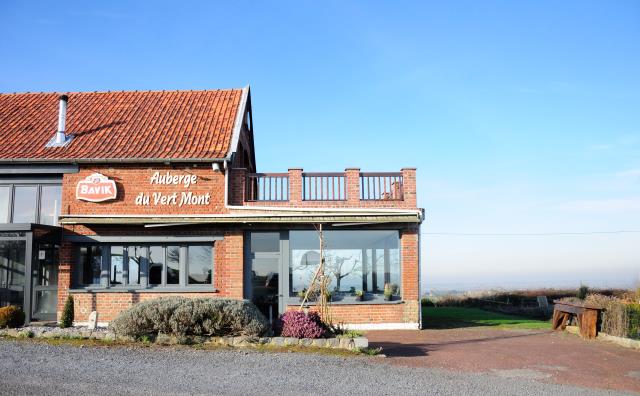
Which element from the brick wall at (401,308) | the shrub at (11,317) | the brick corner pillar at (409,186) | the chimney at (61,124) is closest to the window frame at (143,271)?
the brick wall at (401,308)

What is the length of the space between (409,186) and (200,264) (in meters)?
6.09

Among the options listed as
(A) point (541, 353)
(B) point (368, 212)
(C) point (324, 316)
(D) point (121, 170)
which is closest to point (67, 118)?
(D) point (121, 170)

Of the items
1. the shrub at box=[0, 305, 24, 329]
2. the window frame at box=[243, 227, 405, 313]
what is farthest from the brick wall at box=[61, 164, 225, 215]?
→ the shrub at box=[0, 305, 24, 329]

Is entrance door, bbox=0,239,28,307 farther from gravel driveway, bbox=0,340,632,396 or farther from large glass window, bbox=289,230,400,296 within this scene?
Answer: large glass window, bbox=289,230,400,296

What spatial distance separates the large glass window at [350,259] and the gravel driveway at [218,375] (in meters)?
6.00

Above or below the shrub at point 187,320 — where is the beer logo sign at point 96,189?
above

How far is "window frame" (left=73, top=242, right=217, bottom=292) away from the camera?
638 inches

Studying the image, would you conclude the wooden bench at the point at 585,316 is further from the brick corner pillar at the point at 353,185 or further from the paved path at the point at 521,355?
the brick corner pillar at the point at 353,185

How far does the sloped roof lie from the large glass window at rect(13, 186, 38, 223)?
0.91 m

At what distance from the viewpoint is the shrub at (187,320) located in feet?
36.4

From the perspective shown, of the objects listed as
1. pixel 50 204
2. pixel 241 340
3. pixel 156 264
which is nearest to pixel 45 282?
pixel 50 204

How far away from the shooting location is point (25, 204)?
54.8 feet

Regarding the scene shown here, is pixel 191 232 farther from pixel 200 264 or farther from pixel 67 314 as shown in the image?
pixel 67 314

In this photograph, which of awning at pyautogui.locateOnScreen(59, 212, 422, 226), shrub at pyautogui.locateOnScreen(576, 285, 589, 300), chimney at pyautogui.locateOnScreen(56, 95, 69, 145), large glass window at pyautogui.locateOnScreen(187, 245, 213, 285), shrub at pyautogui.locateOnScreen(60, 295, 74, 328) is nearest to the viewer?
shrub at pyautogui.locateOnScreen(60, 295, 74, 328)
